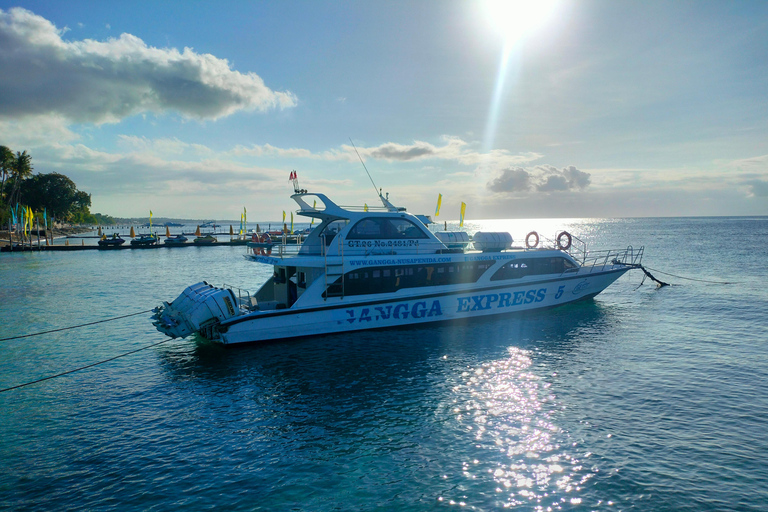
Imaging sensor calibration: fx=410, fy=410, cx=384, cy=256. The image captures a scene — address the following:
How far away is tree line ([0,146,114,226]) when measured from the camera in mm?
90125

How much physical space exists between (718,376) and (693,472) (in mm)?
6916

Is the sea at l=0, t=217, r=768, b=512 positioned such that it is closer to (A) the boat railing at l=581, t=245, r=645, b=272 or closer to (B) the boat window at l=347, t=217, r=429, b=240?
(A) the boat railing at l=581, t=245, r=645, b=272

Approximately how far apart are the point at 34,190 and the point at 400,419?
127635 millimetres

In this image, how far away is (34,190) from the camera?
4003 inches

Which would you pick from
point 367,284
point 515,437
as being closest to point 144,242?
point 367,284

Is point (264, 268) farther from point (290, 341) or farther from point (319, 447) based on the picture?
point (319, 447)

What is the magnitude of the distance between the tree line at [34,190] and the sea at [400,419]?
95.7 meters

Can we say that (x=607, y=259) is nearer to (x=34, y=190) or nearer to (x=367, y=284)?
(x=367, y=284)

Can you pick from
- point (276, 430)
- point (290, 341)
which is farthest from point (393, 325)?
point (276, 430)

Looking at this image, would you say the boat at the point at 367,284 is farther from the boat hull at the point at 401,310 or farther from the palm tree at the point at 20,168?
the palm tree at the point at 20,168

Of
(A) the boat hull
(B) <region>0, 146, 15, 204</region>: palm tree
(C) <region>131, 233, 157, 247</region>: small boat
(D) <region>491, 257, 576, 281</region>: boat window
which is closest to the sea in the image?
(A) the boat hull

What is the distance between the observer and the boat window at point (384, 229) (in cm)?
1897

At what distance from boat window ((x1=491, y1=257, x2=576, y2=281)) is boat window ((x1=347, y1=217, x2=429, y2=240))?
434 centimetres

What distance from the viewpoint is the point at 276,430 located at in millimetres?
10344
